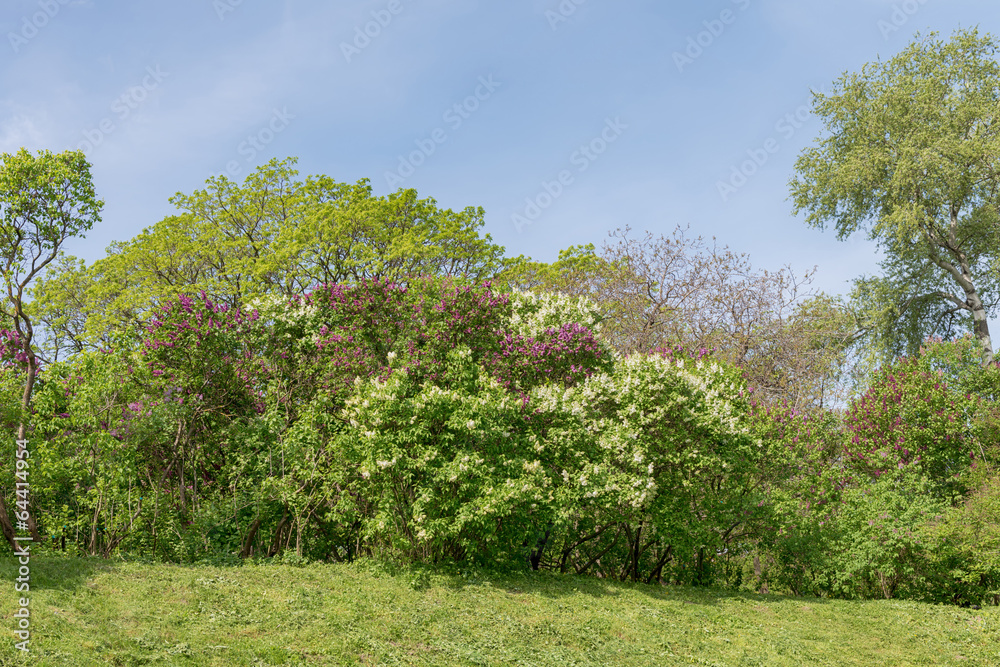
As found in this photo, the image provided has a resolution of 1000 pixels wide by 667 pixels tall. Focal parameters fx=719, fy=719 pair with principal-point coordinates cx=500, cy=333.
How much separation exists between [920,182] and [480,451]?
2295 centimetres

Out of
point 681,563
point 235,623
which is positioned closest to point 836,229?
point 681,563

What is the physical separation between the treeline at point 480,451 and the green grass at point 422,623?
124 cm

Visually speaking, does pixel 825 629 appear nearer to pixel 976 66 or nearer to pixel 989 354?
pixel 989 354

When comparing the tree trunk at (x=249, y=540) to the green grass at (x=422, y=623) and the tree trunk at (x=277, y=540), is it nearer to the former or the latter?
the tree trunk at (x=277, y=540)

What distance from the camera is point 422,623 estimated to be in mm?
10031

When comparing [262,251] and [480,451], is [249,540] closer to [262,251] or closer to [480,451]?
[480,451]

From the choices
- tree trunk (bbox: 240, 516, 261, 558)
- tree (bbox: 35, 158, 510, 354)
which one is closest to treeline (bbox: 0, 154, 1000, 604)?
tree trunk (bbox: 240, 516, 261, 558)

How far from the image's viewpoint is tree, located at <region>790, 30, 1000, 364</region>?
26.8 metres

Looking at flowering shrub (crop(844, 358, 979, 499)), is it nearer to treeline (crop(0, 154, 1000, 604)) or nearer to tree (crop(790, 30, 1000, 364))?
treeline (crop(0, 154, 1000, 604))

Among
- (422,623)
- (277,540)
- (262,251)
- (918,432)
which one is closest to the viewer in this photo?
(422,623)

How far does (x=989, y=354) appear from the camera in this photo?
85.3 ft

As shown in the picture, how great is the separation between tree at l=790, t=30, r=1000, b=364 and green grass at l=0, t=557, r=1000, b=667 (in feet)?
57.0

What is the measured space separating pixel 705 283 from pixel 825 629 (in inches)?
569

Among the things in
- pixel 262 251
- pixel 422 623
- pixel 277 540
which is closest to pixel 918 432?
pixel 422 623
